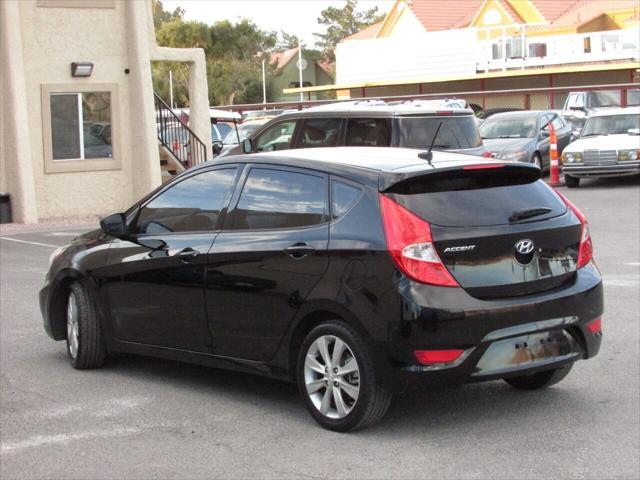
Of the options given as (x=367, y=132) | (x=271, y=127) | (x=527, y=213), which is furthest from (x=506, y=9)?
(x=527, y=213)

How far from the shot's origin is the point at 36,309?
434 inches

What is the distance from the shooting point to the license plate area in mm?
6043

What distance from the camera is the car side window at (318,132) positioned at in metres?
15.2

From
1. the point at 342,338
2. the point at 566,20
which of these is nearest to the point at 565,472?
the point at 342,338

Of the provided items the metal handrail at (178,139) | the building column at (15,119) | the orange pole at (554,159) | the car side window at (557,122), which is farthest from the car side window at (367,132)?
the car side window at (557,122)

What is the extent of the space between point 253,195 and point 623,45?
41555 mm

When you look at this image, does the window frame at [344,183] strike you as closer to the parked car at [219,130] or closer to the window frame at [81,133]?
the window frame at [81,133]

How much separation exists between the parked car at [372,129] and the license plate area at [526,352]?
828 centimetres

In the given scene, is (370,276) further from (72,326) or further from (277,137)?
(277,137)

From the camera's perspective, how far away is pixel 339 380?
626cm

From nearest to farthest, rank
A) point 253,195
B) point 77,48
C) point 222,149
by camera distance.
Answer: point 253,195 → point 77,48 → point 222,149

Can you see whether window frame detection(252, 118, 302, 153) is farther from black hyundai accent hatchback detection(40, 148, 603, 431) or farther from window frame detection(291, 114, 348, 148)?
black hyundai accent hatchback detection(40, 148, 603, 431)

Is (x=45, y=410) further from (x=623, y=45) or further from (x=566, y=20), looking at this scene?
(x=566, y=20)

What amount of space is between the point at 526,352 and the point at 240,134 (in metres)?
26.5
